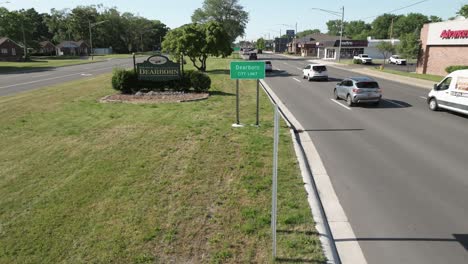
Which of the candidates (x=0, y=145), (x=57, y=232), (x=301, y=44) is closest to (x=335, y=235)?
(x=57, y=232)

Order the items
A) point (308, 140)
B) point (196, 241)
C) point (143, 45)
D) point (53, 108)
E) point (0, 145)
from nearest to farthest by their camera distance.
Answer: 1. point (196, 241)
2. point (0, 145)
3. point (308, 140)
4. point (53, 108)
5. point (143, 45)

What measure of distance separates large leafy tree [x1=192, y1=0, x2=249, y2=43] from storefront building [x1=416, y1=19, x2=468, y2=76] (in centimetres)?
5519

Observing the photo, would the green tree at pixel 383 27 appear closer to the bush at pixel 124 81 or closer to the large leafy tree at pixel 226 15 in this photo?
the large leafy tree at pixel 226 15

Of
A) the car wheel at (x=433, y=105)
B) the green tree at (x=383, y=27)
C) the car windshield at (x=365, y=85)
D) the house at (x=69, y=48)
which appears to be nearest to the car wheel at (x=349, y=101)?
the car windshield at (x=365, y=85)

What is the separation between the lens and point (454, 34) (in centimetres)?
3359

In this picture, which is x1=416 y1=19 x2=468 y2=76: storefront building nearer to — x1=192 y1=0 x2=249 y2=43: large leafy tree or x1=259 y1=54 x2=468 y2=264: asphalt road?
x1=259 y1=54 x2=468 y2=264: asphalt road

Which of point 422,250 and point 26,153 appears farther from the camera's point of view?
point 26,153

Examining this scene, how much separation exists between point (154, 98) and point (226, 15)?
7429 cm

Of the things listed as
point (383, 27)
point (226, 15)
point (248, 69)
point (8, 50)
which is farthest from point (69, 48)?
point (383, 27)

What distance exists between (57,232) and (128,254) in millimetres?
1413

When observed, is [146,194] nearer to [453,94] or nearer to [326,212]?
[326,212]

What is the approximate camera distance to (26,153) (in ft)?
32.4

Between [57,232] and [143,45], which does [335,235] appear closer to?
[57,232]

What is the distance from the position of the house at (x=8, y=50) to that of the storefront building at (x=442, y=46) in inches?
2664
